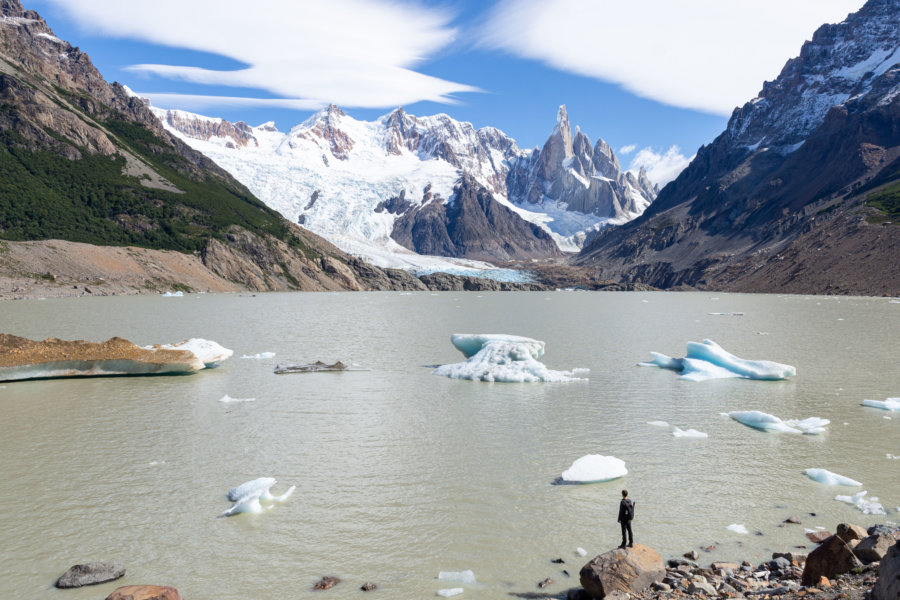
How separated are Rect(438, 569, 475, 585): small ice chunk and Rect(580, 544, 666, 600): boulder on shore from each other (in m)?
2.09

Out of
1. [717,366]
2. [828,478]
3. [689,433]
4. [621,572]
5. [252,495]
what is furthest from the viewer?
[717,366]

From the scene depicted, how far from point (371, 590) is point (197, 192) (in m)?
196

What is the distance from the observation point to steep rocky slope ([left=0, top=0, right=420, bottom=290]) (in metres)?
137

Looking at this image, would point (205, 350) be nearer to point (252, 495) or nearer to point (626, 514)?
point (252, 495)

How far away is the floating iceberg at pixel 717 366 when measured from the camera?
104 feet

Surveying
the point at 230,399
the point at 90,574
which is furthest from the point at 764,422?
the point at 230,399

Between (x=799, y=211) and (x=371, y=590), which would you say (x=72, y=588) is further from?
(x=799, y=211)

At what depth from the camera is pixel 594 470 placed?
16188 millimetres

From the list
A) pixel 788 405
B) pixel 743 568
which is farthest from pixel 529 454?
pixel 788 405

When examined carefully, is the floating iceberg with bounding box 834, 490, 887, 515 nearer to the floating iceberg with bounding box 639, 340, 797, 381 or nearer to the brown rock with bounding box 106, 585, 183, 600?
the brown rock with bounding box 106, 585, 183, 600

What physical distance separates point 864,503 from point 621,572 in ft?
27.3

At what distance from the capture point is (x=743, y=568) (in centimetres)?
1127

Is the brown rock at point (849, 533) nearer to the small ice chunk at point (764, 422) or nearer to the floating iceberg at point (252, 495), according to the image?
the small ice chunk at point (764, 422)

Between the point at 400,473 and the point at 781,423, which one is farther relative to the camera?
the point at 781,423
